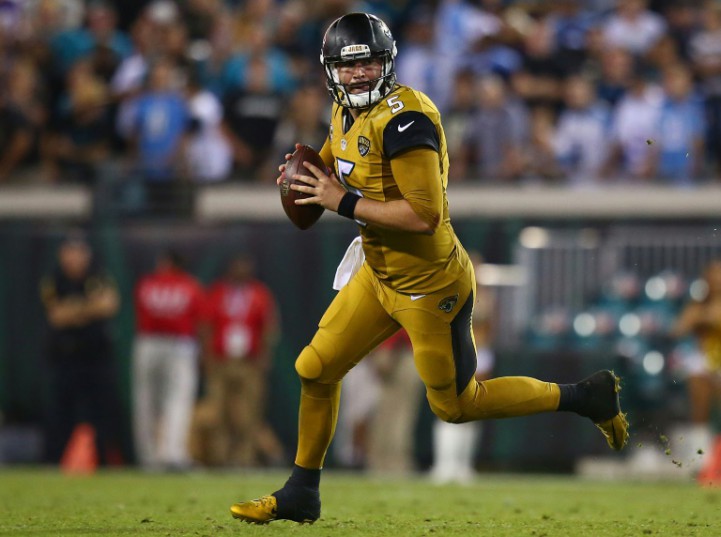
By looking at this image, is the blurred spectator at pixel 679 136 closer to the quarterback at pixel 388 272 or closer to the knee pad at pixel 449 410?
the quarterback at pixel 388 272

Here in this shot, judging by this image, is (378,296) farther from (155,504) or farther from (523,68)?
(523,68)

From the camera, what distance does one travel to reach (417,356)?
5.53 m

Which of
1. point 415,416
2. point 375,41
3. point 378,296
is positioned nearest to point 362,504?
point 378,296

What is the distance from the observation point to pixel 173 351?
11.8 meters

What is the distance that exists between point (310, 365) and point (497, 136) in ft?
22.3

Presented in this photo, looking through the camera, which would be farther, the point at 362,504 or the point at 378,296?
the point at 362,504

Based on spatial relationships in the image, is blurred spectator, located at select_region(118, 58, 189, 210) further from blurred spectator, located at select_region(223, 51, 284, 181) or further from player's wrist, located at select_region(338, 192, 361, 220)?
player's wrist, located at select_region(338, 192, 361, 220)

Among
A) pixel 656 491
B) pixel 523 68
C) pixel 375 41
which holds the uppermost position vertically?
pixel 523 68

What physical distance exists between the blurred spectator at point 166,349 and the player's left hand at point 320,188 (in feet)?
20.9

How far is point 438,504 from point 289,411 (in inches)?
179

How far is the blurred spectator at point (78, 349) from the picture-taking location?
11.6 m

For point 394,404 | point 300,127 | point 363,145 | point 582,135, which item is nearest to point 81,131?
point 300,127

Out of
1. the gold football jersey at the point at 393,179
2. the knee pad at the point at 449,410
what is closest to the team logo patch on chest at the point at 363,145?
the gold football jersey at the point at 393,179

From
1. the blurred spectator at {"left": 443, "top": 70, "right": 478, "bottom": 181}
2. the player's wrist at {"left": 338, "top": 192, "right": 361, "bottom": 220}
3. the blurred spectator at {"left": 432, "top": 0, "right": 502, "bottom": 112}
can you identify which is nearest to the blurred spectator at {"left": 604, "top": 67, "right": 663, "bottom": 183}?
the blurred spectator at {"left": 443, "top": 70, "right": 478, "bottom": 181}
